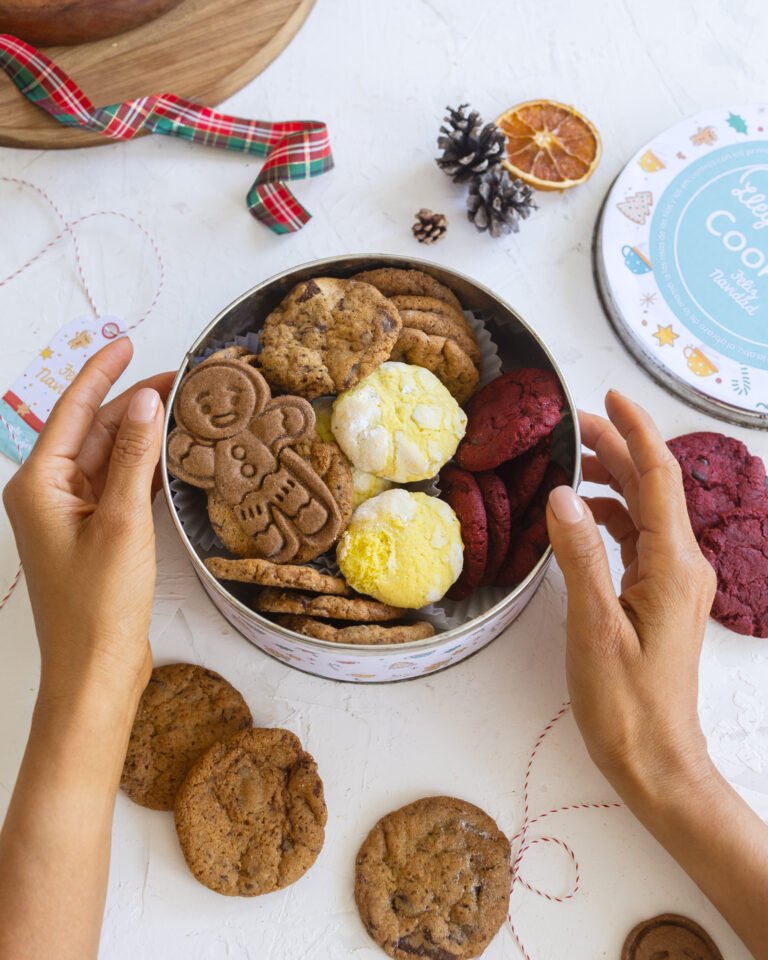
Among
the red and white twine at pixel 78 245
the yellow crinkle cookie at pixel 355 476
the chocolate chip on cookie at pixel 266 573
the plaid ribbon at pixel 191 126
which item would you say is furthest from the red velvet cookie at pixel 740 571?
the red and white twine at pixel 78 245

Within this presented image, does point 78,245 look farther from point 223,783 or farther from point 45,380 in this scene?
point 223,783

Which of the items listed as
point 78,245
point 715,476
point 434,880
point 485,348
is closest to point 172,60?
point 78,245

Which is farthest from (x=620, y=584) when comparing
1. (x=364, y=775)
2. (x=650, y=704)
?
(x=364, y=775)

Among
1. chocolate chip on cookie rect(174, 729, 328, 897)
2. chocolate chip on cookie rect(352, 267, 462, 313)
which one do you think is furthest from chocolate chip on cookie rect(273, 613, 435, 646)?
chocolate chip on cookie rect(352, 267, 462, 313)

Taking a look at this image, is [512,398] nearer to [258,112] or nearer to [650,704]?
[650,704]

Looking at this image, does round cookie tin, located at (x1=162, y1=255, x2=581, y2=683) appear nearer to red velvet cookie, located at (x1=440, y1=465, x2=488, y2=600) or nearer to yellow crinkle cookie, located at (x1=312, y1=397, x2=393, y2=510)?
red velvet cookie, located at (x1=440, y1=465, x2=488, y2=600)

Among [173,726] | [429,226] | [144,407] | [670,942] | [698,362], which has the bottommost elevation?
[670,942]

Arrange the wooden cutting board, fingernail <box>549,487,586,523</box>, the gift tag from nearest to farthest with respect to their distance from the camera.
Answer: fingernail <box>549,487,586,523</box> → the gift tag → the wooden cutting board
